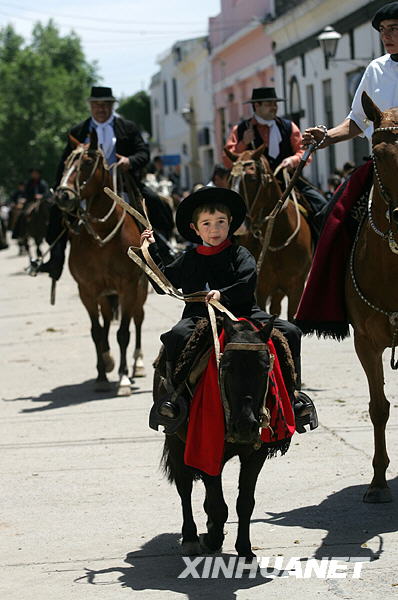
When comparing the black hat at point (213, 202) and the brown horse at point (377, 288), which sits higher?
the black hat at point (213, 202)

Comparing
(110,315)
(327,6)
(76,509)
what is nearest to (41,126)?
(327,6)

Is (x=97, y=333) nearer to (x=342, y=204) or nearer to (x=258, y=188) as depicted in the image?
(x=258, y=188)

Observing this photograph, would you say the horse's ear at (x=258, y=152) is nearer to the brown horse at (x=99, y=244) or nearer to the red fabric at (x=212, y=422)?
the brown horse at (x=99, y=244)

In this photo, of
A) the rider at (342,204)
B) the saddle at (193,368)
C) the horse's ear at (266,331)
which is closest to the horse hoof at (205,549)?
the saddle at (193,368)

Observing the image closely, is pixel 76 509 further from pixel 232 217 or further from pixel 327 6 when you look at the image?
pixel 327 6

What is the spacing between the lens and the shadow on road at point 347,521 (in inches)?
242

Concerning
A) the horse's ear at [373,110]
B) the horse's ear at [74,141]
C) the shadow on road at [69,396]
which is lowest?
the shadow on road at [69,396]

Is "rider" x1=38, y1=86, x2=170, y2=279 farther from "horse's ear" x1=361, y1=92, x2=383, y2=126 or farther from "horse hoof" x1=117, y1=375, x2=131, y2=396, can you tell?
"horse's ear" x1=361, y1=92, x2=383, y2=126

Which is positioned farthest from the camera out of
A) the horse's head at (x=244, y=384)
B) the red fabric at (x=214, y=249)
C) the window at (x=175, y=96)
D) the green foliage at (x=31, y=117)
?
the green foliage at (x=31, y=117)

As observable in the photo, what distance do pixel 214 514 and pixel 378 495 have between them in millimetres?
1405

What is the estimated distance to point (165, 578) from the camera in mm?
5863

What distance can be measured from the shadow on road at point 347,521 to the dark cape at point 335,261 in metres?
1.05

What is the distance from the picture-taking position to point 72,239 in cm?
1218

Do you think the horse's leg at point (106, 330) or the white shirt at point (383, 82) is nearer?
the white shirt at point (383, 82)
